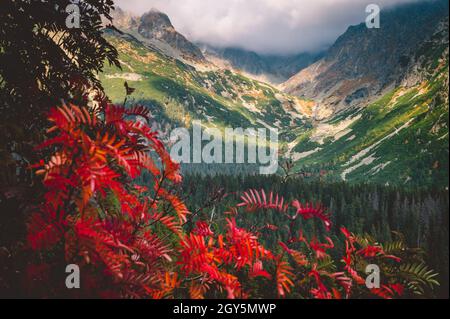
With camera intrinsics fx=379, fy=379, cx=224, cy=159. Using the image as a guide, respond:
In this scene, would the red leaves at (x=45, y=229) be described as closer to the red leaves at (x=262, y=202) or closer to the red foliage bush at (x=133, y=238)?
the red foliage bush at (x=133, y=238)

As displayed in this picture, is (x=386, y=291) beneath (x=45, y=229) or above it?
beneath

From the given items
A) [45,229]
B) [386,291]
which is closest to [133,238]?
[45,229]

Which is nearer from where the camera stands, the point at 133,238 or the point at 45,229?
the point at 45,229

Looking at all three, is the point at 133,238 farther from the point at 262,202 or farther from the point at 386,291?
the point at 386,291

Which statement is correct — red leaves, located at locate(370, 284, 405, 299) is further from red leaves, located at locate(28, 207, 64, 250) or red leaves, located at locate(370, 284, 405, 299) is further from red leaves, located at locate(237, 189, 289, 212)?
red leaves, located at locate(28, 207, 64, 250)

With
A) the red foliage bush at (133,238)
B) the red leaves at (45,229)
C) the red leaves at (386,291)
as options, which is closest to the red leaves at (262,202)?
the red foliage bush at (133,238)

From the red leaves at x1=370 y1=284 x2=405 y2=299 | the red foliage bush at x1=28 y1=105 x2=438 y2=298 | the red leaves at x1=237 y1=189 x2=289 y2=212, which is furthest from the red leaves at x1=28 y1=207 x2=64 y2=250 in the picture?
the red leaves at x1=370 y1=284 x2=405 y2=299

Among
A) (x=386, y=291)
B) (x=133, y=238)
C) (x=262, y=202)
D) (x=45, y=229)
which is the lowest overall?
(x=386, y=291)

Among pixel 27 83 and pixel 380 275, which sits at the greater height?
pixel 27 83
